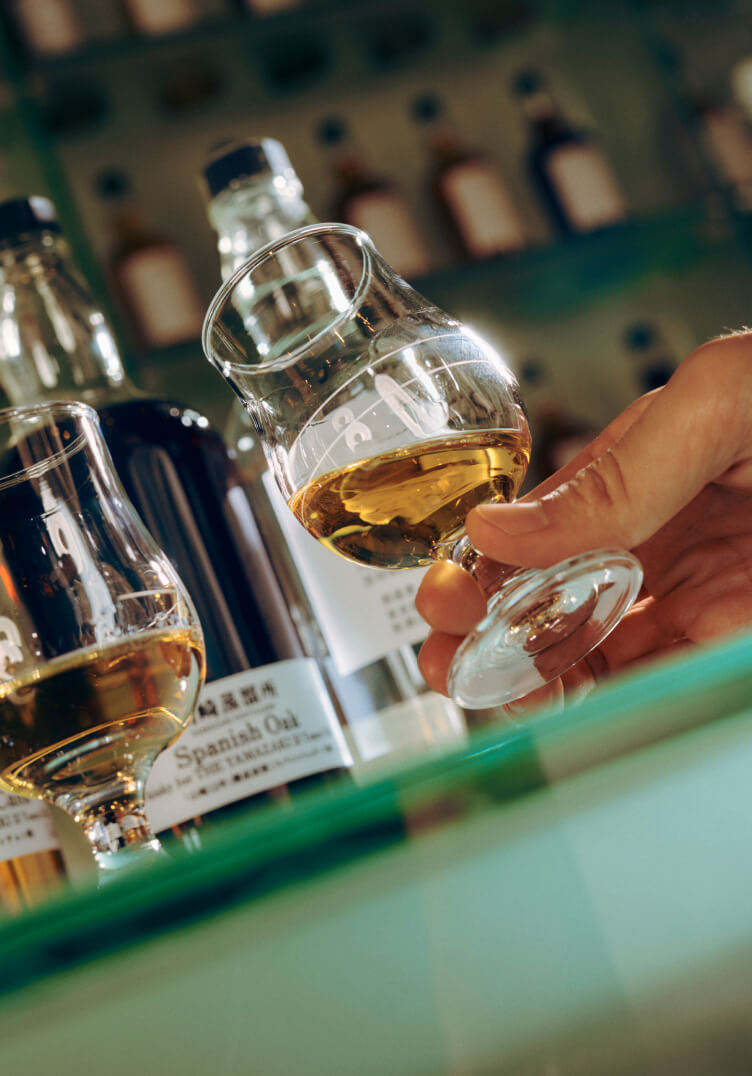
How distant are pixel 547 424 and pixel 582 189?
0.39 m

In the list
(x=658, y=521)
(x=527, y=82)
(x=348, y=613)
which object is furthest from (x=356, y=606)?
(x=527, y=82)

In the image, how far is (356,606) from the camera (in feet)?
2.03

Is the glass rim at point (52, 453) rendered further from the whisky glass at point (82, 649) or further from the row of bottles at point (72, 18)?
the row of bottles at point (72, 18)

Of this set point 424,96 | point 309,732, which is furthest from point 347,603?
point 424,96

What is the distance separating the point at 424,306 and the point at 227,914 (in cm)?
32

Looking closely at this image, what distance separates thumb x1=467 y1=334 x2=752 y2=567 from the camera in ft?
1.28

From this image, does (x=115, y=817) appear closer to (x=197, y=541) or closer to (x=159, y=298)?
(x=197, y=541)

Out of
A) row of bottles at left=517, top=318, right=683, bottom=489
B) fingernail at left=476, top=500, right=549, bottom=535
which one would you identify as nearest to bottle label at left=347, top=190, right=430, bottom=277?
row of bottles at left=517, top=318, right=683, bottom=489

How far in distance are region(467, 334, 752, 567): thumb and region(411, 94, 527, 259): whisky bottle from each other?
1219 millimetres

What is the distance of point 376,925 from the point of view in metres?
0.21

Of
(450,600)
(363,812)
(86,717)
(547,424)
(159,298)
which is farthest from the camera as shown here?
(547,424)

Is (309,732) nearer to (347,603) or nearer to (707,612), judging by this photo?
(347,603)

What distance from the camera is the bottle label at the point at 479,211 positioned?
1.62m

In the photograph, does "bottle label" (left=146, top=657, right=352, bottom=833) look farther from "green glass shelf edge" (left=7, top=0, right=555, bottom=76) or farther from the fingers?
"green glass shelf edge" (left=7, top=0, right=555, bottom=76)
